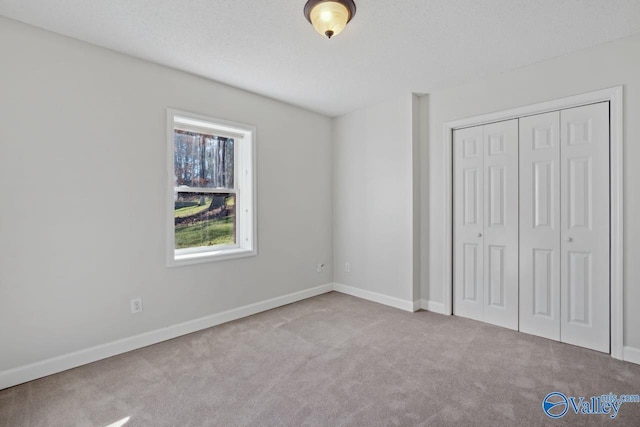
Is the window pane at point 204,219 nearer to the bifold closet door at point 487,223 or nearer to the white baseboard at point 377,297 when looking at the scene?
the white baseboard at point 377,297

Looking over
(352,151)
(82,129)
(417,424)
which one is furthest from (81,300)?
(352,151)

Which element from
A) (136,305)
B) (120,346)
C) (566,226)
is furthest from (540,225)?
(120,346)

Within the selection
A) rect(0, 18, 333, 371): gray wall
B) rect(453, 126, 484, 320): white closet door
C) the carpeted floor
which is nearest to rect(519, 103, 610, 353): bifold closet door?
the carpeted floor

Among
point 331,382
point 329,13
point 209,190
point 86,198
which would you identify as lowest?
point 331,382

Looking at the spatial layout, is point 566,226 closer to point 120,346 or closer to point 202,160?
point 202,160

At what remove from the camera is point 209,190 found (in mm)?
3344

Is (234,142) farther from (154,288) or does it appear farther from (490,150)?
(490,150)

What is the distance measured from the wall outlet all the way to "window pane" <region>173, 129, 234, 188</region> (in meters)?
1.12

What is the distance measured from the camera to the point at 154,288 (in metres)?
2.82

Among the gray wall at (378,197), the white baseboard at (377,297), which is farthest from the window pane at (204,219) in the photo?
the white baseboard at (377,297)

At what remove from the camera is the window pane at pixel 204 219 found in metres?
3.17

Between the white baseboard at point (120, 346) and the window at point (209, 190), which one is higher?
the window at point (209, 190)

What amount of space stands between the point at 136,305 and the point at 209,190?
1.29 metres

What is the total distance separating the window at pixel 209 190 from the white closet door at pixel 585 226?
3.04 m
